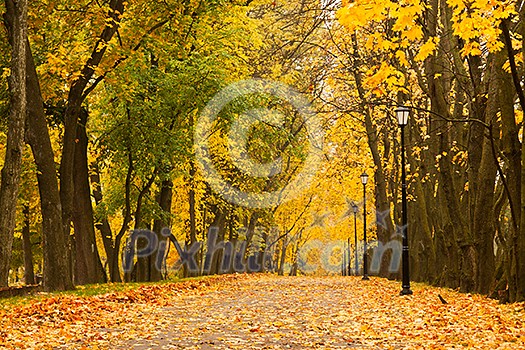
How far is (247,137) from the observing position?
2953 centimetres

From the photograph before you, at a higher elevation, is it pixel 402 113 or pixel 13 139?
pixel 402 113

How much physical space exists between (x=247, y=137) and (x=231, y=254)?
1846 centimetres

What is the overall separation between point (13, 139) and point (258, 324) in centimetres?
639

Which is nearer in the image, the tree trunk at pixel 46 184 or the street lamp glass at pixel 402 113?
the tree trunk at pixel 46 184

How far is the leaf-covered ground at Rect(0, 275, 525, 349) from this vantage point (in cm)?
977

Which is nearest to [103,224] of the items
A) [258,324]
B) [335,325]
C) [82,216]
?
[82,216]

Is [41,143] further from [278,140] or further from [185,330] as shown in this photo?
[278,140]

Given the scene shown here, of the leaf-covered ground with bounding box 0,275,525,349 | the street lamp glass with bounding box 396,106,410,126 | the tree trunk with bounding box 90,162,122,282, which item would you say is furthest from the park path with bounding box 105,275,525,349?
the tree trunk with bounding box 90,162,122,282

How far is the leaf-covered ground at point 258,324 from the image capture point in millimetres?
9766

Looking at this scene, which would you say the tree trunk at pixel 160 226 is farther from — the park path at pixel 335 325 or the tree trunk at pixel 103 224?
the park path at pixel 335 325

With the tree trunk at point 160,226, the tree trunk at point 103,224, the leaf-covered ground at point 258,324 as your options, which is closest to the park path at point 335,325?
the leaf-covered ground at point 258,324

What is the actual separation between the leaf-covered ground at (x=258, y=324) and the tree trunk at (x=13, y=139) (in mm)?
1640

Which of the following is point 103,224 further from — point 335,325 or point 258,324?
Answer: point 335,325

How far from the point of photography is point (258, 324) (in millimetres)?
12531
